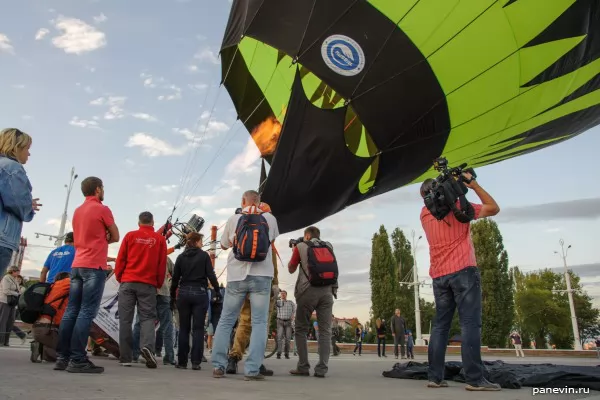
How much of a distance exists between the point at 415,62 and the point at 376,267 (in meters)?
39.2

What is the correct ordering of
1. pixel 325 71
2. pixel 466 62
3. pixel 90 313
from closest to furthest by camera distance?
pixel 90 313
pixel 325 71
pixel 466 62

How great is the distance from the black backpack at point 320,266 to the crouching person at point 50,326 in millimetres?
2706

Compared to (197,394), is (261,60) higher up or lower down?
higher up

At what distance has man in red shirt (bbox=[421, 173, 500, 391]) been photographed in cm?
405

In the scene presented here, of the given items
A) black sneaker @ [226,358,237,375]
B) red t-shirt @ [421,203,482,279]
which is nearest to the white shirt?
black sneaker @ [226,358,237,375]

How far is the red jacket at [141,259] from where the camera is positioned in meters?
5.47

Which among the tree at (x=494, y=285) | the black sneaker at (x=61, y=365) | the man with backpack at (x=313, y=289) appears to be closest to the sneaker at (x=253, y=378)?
the man with backpack at (x=313, y=289)

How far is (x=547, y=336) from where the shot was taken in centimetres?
5003

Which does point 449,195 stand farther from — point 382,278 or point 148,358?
point 382,278

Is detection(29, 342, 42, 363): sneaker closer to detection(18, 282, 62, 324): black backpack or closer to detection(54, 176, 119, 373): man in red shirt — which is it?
detection(18, 282, 62, 324): black backpack

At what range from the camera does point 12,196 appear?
3033mm

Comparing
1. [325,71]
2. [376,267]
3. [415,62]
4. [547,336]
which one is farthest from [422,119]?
[547,336]

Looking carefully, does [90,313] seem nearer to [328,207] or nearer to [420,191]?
[420,191]

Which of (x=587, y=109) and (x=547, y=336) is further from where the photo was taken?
(x=547, y=336)
